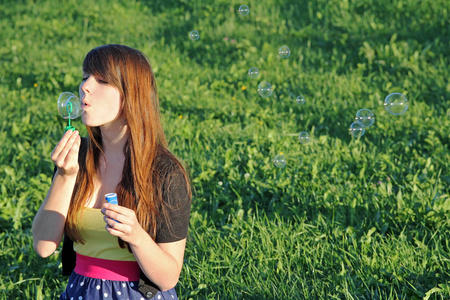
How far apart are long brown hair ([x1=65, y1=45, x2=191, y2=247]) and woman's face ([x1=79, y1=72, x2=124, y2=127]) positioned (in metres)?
0.03

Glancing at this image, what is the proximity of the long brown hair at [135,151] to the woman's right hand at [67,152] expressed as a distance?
237 mm

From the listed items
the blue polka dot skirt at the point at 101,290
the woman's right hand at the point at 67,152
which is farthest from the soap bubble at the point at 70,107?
the blue polka dot skirt at the point at 101,290

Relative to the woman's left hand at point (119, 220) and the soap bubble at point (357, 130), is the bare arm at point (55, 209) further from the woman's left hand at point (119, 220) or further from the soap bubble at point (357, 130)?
the soap bubble at point (357, 130)

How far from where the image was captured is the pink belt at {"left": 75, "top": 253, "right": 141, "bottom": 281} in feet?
6.89

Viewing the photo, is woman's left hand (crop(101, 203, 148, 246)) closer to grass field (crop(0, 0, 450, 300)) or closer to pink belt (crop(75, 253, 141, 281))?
pink belt (crop(75, 253, 141, 281))

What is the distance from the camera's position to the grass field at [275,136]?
10.2 ft

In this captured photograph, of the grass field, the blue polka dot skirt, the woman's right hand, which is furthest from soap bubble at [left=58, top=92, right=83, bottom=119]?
the grass field

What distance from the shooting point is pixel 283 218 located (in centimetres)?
362

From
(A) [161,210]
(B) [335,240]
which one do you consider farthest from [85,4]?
(A) [161,210]

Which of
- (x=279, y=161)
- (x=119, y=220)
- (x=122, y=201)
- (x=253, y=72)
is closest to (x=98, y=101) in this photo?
(x=122, y=201)

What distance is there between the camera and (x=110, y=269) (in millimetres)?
2102

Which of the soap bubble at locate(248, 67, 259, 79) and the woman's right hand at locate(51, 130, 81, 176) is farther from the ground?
the woman's right hand at locate(51, 130, 81, 176)

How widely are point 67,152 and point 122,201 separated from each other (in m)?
0.32

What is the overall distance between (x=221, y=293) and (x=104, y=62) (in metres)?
1.59
